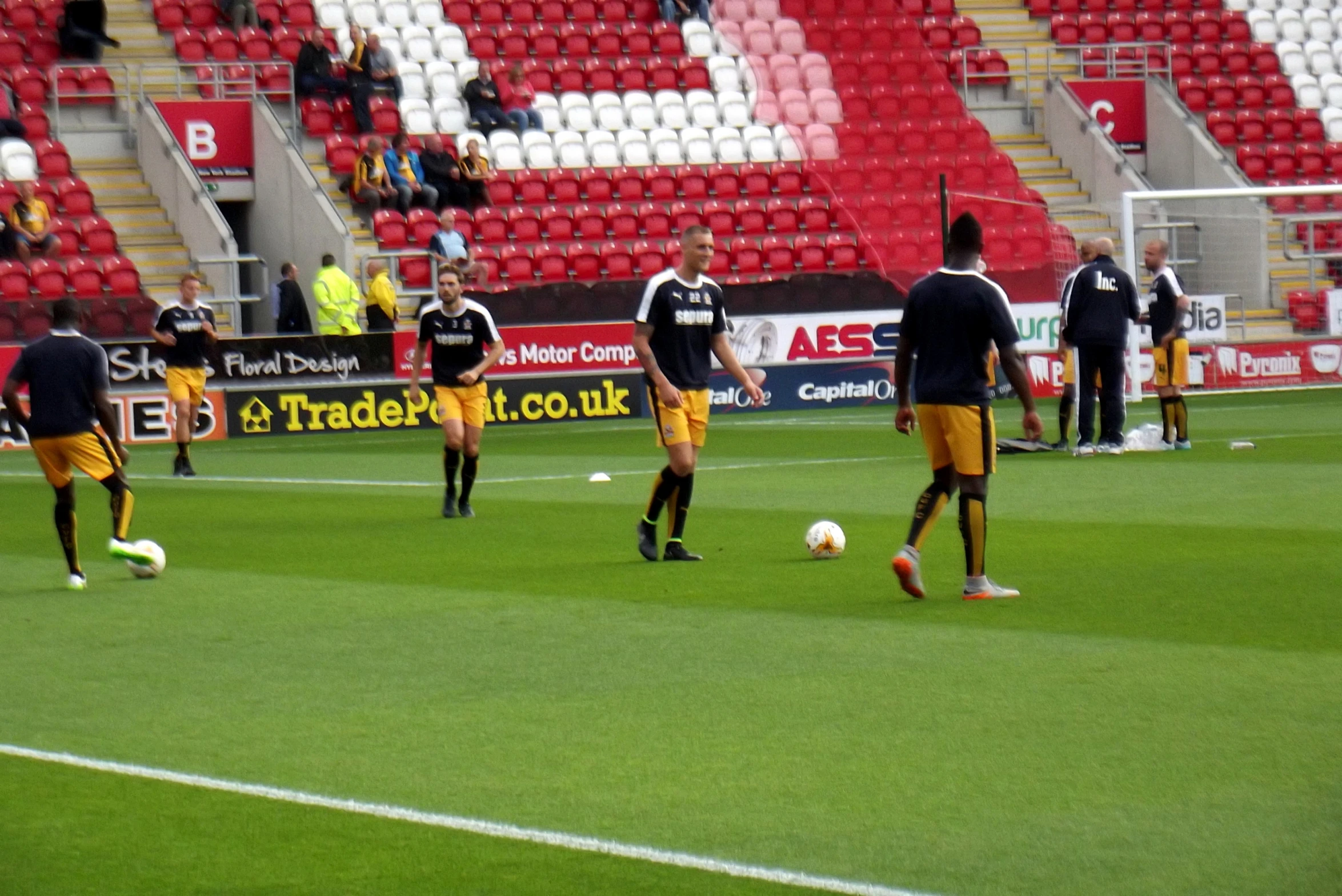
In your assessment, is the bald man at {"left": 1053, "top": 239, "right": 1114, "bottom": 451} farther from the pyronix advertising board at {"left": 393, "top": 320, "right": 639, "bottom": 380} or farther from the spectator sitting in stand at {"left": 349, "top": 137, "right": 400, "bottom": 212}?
the spectator sitting in stand at {"left": 349, "top": 137, "right": 400, "bottom": 212}

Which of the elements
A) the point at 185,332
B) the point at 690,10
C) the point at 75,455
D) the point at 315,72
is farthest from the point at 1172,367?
the point at 690,10

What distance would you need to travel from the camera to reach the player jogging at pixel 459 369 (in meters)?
15.7

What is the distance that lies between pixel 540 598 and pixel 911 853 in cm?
552

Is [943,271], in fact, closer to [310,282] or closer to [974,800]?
[974,800]

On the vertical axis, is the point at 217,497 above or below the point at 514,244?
below

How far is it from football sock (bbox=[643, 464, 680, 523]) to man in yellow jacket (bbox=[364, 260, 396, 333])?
16.2 metres

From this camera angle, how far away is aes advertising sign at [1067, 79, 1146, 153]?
119 ft

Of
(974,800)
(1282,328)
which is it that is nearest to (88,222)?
(1282,328)

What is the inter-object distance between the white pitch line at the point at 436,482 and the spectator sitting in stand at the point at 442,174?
11252 mm

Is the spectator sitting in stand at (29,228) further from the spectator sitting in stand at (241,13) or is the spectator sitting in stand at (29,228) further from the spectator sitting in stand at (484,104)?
the spectator sitting in stand at (484,104)

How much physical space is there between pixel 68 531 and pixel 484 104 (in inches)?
858

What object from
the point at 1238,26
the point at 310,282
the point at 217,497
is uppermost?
the point at 1238,26

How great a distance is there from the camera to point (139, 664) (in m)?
8.94

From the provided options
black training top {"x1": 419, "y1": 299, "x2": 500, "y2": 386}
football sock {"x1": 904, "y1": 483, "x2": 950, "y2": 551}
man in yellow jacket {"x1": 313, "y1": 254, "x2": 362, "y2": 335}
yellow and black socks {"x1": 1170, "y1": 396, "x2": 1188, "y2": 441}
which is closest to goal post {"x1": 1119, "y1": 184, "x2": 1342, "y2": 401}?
yellow and black socks {"x1": 1170, "y1": 396, "x2": 1188, "y2": 441}
